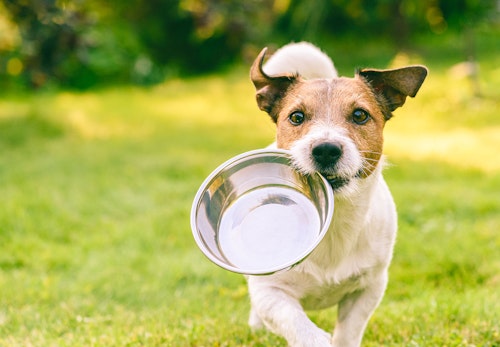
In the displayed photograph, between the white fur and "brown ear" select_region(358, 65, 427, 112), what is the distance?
1.66 ft

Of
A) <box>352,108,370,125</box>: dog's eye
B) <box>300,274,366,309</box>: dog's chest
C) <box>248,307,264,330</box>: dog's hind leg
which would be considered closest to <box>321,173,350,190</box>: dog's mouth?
<box>352,108,370,125</box>: dog's eye

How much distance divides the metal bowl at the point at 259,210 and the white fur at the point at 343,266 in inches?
7.4

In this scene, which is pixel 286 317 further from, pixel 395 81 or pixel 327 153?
pixel 395 81

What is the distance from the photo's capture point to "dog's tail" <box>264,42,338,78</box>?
5.23 metres

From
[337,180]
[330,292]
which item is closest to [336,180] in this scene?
[337,180]

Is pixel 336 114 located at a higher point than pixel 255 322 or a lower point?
higher

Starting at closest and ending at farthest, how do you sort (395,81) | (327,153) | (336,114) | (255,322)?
(327,153) → (336,114) → (395,81) → (255,322)

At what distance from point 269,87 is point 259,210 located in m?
0.81

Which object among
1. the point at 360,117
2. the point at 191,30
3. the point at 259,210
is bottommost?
the point at 191,30

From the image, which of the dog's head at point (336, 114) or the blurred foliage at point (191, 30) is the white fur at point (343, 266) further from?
the blurred foliage at point (191, 30)

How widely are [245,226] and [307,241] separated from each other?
421mm

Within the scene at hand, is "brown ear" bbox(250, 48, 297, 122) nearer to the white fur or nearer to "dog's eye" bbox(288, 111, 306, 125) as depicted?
"dog's eye" bbox(288, 111, 306, 125)

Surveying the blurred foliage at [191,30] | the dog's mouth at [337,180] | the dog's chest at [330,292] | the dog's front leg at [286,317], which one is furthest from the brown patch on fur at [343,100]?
the blurred foliage at [191,30]

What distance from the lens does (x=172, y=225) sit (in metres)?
7.48
